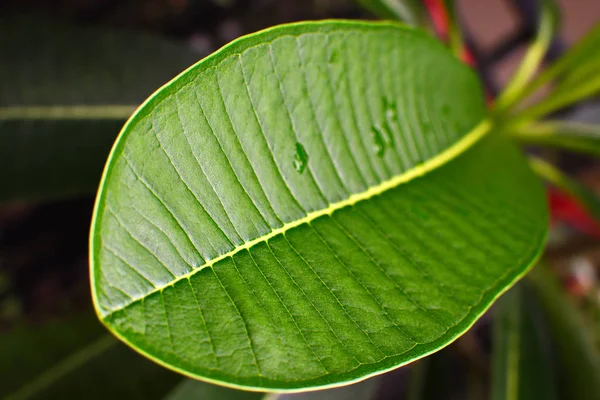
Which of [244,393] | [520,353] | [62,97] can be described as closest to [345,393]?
[244,393]

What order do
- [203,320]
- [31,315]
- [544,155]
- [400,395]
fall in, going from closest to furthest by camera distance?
[203,320] < [31,315] < [400,395] < [544,155]

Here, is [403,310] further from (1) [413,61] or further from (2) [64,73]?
(2) [64,73]

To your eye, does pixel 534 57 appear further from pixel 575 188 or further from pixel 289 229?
pixel 289 229

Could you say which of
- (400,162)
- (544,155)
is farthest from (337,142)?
(544,155)

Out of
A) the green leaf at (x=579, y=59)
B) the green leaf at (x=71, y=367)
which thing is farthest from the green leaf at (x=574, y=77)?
the green leaf at (x=71, y=367)

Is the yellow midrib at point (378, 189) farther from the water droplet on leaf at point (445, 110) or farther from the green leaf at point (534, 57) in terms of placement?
the green leaf at point (534, 57)

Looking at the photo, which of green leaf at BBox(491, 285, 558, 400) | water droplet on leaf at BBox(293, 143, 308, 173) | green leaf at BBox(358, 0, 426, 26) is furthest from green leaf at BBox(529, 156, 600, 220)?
water droplet on leaf at BBox(293, 143, 308, 173)
